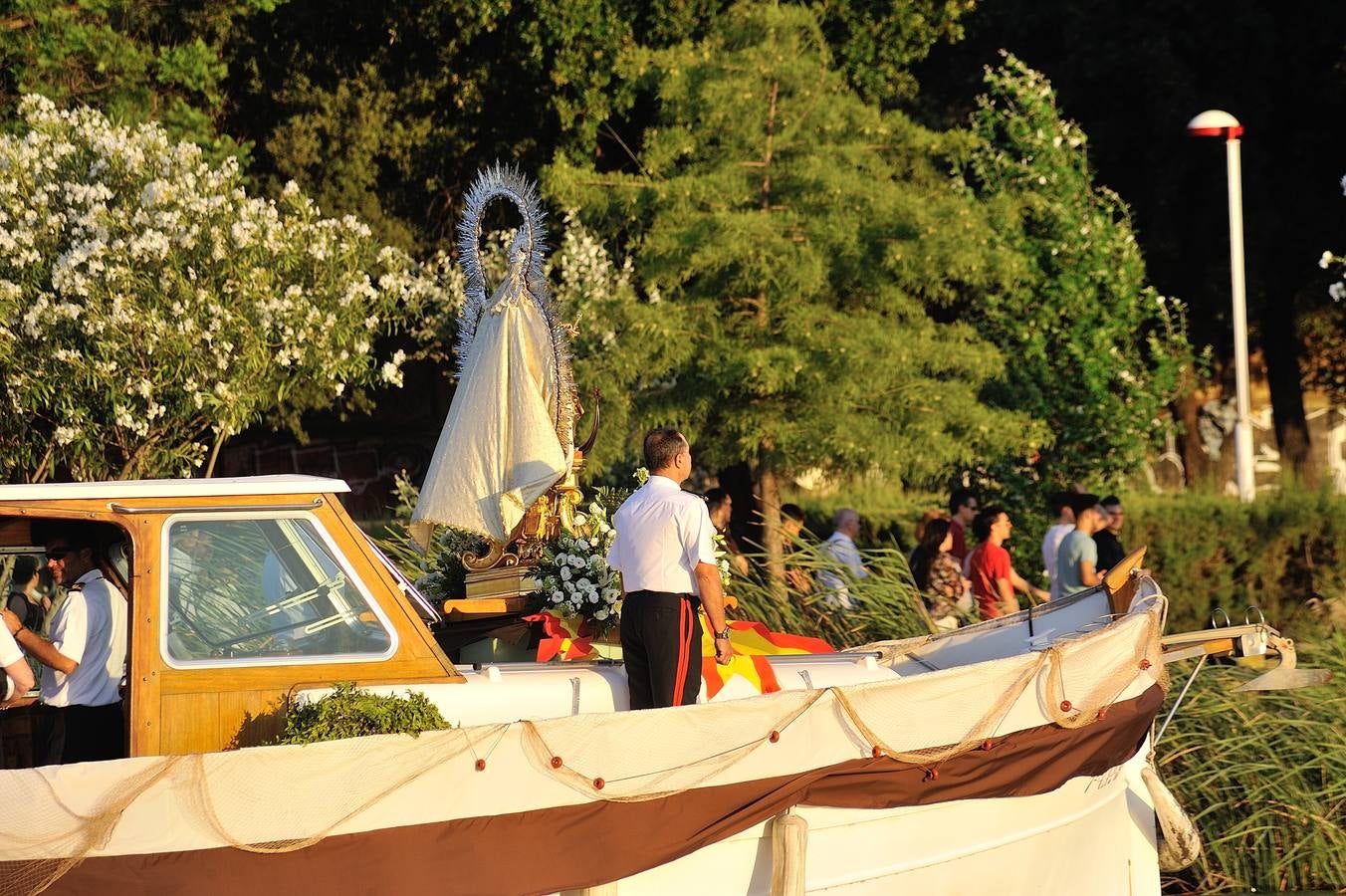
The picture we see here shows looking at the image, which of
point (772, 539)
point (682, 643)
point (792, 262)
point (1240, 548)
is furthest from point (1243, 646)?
point (1240, 548)

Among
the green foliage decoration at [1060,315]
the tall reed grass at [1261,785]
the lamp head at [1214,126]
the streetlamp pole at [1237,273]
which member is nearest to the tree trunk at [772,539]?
the tall reed grass at [1261,785]

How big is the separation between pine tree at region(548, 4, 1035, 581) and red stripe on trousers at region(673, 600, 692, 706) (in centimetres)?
825

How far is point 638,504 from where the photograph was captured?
7133 mm

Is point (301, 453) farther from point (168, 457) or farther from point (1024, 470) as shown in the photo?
point (1024, 470)

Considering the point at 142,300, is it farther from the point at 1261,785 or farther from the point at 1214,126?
the point at 1214,126

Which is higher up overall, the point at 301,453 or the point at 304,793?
the point at 301,453

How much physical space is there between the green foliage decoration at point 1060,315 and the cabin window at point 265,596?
12290mm

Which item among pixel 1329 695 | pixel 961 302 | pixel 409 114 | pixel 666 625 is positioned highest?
pixel 409 114

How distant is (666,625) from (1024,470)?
12.1 meters

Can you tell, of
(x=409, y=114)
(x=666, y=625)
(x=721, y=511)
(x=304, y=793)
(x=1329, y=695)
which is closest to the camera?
(x=304, y=793)

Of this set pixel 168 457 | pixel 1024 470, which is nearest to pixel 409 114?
pixel 168 457

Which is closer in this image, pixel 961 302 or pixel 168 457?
pixel 168 457

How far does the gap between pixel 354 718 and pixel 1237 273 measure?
42.9 feet

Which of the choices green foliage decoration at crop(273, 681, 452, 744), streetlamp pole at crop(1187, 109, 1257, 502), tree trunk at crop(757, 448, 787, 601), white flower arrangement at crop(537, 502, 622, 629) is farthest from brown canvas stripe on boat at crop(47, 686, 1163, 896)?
streetlamp pole at crop(1187, 109, 1257, 502)
